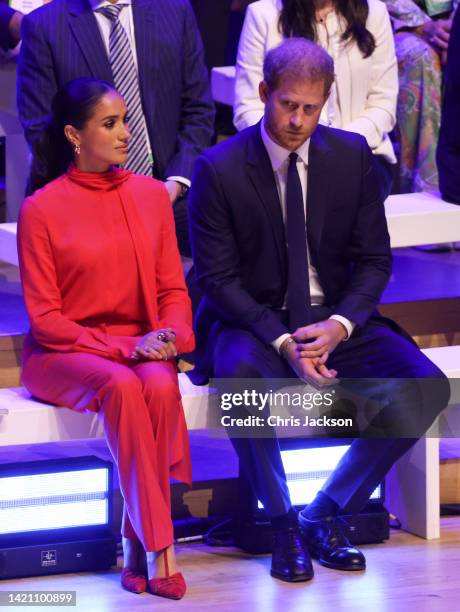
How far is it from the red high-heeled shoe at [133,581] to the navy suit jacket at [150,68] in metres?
1.27

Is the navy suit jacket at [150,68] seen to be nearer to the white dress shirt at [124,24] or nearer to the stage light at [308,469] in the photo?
the white dress shirt at [124,24]

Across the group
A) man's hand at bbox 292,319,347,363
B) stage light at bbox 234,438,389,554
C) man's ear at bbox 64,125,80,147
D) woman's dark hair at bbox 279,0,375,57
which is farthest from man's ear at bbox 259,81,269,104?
stage light at bbox 234,438,389,554

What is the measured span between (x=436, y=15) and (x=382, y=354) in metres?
1.96

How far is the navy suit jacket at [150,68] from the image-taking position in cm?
392

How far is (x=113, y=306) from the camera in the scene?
339 cm

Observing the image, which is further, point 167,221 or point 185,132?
point 185,132

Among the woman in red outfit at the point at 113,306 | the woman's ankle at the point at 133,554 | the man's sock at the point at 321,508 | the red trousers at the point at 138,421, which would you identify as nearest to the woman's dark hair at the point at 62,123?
the woman in red outfit at the point at 113,306

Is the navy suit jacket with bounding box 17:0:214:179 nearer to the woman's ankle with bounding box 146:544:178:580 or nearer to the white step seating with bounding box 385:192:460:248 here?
the white step seating with bounding box 385:192:460:248

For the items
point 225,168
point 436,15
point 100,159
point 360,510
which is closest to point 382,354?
point 360,510

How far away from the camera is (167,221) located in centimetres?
346

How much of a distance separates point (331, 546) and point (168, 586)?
0.44m

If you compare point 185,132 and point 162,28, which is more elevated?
point 162,28

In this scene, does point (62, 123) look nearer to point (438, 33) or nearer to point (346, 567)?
point (346, 567)

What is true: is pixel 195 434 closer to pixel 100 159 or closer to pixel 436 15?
pixel 100 159
